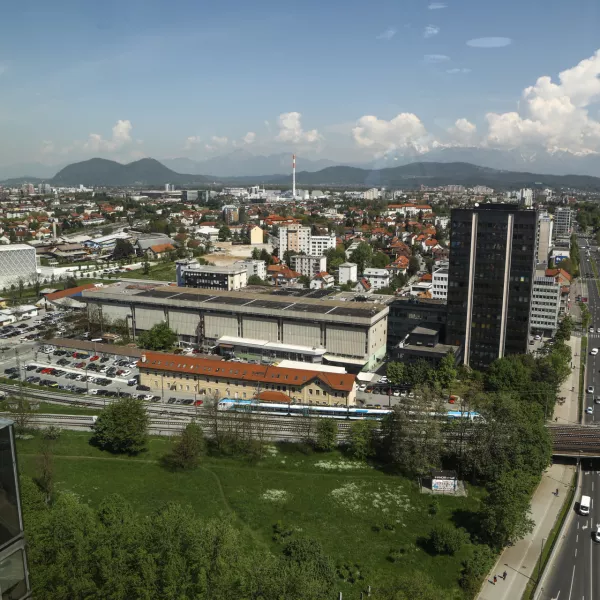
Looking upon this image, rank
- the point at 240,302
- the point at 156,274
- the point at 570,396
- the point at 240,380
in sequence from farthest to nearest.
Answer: the point at 156,274
the point at 240,302
the point at 570,396
the point at 240,380

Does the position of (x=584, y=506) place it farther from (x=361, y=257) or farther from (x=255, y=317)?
(x=361, y=257)

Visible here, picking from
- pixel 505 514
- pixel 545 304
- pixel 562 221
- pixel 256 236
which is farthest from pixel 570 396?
pixel 562 221

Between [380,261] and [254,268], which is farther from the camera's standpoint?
[380,261]

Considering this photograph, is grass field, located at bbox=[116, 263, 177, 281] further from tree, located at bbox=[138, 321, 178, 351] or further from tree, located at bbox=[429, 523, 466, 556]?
tree, located at bbox=[429, 523, 466, 556]

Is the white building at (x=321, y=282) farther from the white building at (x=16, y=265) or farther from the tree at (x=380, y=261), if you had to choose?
the white building at (x=16, y=265)

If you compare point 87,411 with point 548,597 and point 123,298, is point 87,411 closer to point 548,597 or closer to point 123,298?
point 123,298

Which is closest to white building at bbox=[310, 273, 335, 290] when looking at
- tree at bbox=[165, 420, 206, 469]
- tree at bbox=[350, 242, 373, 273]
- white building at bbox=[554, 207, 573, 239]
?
tree at bbox=[350, 242, 373, 273]

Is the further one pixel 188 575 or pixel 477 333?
pixel 477 333

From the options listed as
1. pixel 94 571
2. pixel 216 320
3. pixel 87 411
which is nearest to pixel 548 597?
pixel 94 571
